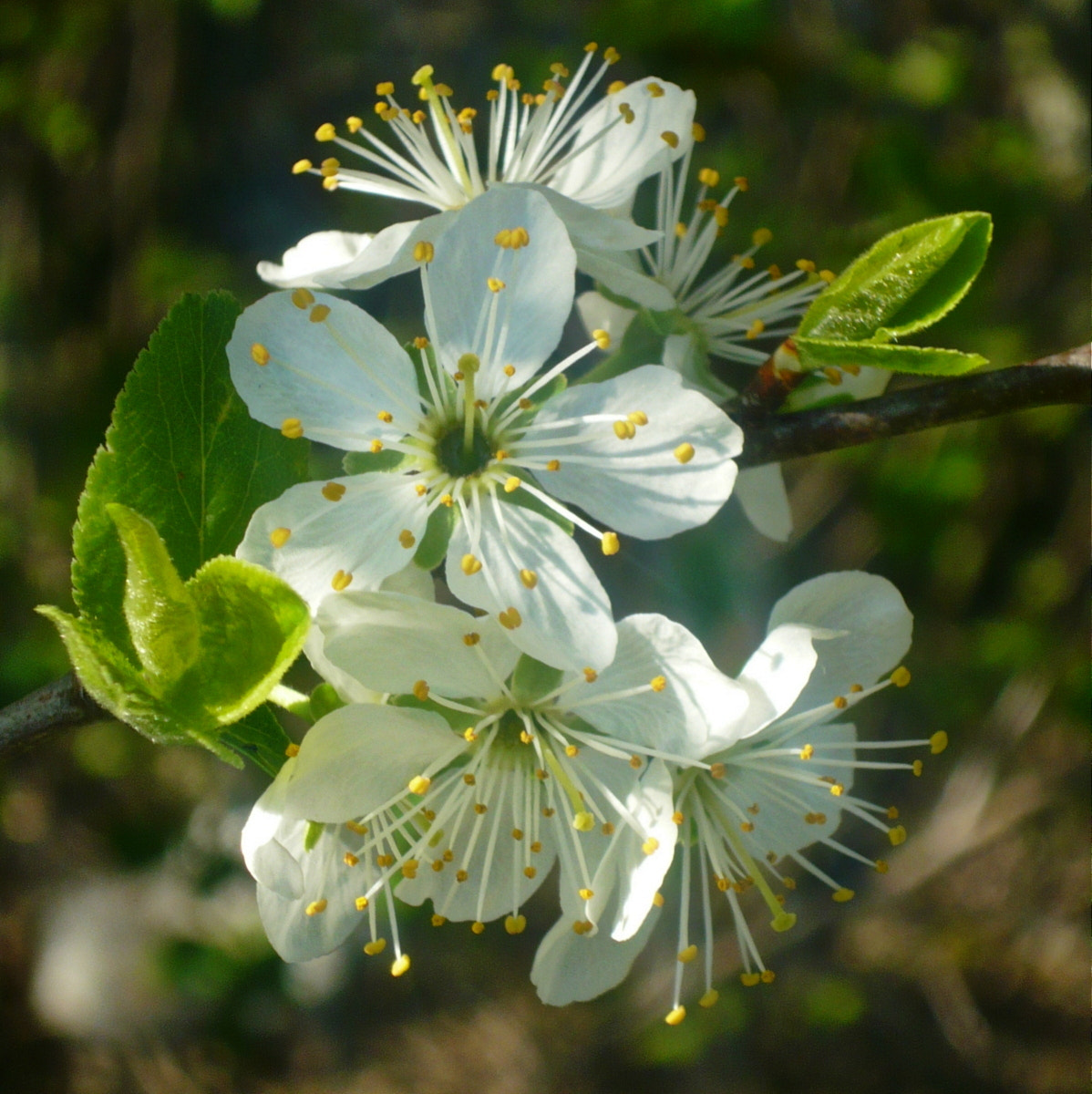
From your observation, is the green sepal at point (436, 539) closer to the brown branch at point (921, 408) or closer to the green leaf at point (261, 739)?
the green leaf at point (261, 739)

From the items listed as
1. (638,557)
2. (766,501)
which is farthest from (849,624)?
(638,557)

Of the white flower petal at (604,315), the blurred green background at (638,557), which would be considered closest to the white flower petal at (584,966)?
the white flower petal at (604,315)

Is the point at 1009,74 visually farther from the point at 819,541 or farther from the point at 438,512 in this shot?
the point at 438,512

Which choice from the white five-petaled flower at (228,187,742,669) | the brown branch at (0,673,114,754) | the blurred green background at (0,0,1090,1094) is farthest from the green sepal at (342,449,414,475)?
the blurred green background at (0,0,1090,1094)

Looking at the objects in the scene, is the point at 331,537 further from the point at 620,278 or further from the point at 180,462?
the point at 620,278

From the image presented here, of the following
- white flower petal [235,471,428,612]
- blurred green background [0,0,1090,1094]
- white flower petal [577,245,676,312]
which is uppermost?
white flower petal [577,245,676,312]

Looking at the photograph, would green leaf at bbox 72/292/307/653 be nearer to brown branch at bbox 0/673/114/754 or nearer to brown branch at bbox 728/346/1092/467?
brown branch at bbox 0/673/114/754

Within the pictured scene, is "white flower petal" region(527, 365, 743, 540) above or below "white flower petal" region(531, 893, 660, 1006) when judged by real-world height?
above

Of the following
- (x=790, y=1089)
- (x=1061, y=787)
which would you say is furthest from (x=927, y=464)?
(x=790, y=1089)
